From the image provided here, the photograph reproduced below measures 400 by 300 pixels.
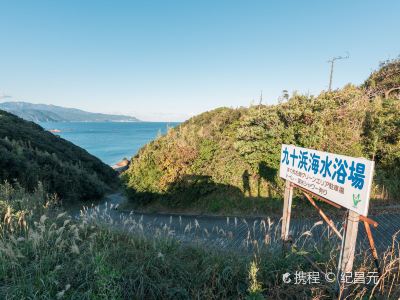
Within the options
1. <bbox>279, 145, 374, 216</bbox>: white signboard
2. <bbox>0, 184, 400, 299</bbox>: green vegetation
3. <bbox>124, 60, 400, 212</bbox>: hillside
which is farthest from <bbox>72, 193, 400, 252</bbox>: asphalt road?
<bbox>124, 60, 400, 212</bbox>: hillside

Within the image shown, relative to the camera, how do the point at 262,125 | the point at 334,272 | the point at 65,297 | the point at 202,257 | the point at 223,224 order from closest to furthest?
the point at 65,297, the point at 334,272, the point at 202,257, the point at 223,224, the point at 262,125

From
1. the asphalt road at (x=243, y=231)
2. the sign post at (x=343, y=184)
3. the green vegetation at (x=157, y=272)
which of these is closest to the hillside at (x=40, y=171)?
the asphalt road at (x=243, y=231)

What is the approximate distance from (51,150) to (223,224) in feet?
55.3

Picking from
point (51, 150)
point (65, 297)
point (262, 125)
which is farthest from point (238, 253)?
point (51, 150)

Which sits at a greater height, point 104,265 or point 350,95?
point 350,95

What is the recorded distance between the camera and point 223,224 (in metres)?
8.20

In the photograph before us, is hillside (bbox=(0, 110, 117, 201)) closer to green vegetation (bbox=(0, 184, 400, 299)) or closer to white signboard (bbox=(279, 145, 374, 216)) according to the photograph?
green vegetation (bbox=(0, 184, 400, 299))

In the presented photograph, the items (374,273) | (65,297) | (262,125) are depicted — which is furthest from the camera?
(262,125)

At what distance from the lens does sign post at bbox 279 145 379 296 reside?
2.61 metres

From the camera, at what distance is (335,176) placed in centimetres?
298

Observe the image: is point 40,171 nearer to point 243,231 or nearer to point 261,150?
point 261,150

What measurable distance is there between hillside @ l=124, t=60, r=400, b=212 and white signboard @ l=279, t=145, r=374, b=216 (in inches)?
212

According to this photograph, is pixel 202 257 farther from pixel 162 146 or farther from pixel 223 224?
pixel 162 146

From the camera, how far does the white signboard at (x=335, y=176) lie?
2598 mm
